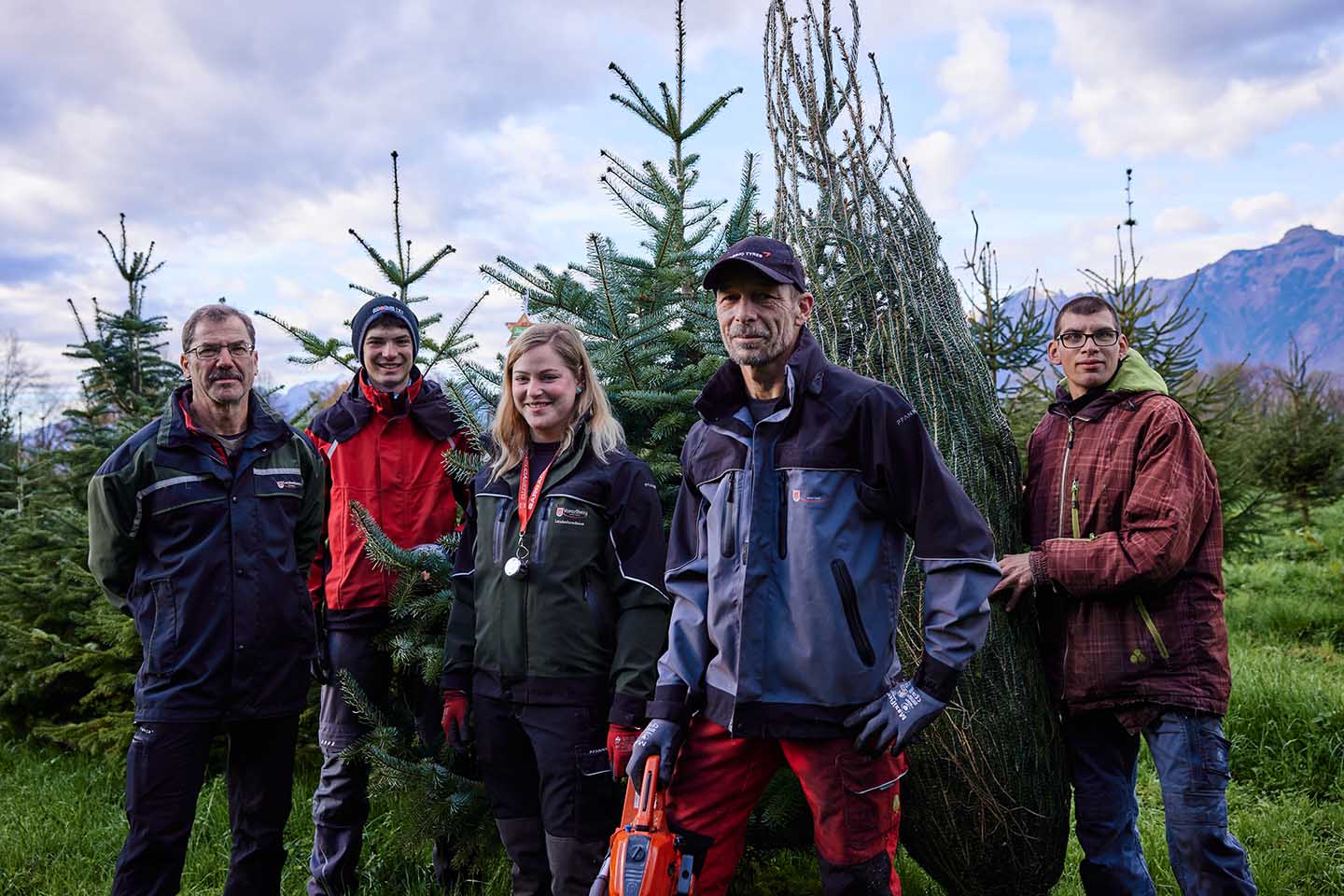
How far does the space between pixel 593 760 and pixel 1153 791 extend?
4.28m

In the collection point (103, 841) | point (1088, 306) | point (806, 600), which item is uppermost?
point (1088, 306)

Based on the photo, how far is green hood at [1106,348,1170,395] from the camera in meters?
3.16

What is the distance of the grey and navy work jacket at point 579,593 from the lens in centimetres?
292

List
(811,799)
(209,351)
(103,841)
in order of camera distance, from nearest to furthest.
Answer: (811,799), (209,351), (103,841)

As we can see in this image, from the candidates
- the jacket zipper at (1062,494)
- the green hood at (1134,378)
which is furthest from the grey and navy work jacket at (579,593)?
the green hood at (1134,378)

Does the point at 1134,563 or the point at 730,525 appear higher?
the point at 730,525

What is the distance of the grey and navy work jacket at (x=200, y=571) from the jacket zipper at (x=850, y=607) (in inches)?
83.8

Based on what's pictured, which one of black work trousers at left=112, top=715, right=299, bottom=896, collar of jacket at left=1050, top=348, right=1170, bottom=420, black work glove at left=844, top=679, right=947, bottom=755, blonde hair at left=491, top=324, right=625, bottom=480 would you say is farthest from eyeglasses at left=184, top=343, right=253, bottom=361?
collar of jacket at left=1050, top=348, right=1170, bottom=420

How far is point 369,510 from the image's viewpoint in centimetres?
380

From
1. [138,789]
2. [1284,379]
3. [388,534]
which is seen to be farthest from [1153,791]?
[1284,379]

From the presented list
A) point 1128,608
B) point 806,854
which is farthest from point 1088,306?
point 806,854

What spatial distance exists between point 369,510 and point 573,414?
3.76 feet

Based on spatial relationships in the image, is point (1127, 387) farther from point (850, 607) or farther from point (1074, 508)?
point (850, 607)

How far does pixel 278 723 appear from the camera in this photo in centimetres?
344
